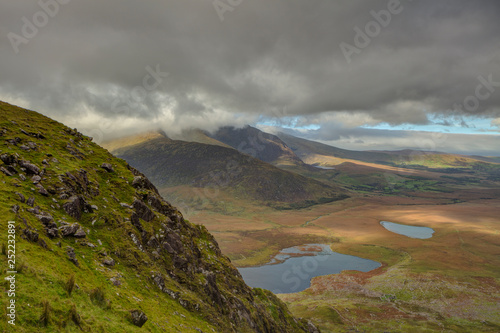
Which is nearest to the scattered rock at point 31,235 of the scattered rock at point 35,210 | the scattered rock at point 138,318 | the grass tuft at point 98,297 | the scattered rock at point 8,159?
the scattered rock at point 35,210

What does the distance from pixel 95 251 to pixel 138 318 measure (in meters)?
9.07

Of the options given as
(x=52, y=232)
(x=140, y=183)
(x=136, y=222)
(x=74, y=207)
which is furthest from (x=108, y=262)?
(x=140, y=183)

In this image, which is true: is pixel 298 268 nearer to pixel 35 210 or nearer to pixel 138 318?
pixel 138 318

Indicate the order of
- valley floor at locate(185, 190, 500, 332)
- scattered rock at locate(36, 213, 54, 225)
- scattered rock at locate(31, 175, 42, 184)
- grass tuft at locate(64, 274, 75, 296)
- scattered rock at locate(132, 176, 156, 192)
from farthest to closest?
valley floor at locate(185, 190, 500, 332) → scattered rock at locate(132, 176, 156, 192) → scattered rock at locate(31, 175, 42, 184) → scattered rock at locate(36, 213, 54, 225) → grass tuft at locate(64, 274, 75, 296)

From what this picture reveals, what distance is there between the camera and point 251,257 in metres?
166

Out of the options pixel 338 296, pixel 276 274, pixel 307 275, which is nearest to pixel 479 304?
pixel 338 296

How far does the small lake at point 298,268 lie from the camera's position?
128 metres

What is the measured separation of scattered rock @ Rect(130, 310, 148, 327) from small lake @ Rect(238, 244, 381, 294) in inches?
4205

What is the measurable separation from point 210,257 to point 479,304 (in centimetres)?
10911

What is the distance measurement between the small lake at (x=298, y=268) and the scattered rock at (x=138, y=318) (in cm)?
10680

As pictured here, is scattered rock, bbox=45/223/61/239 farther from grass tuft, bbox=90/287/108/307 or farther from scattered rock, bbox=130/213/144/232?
scattered rock, bbox=130/213/144/232

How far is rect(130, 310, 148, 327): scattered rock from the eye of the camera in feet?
67.5

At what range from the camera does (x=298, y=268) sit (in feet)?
488

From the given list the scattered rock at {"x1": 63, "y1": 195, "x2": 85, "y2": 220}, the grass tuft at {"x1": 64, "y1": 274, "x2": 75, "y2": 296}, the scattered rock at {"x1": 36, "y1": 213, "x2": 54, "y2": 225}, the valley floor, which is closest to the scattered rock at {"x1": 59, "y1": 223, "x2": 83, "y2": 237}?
the scattered rock at {"x1": 36, "y1": 213, "x2": 54, "y2": 225}
